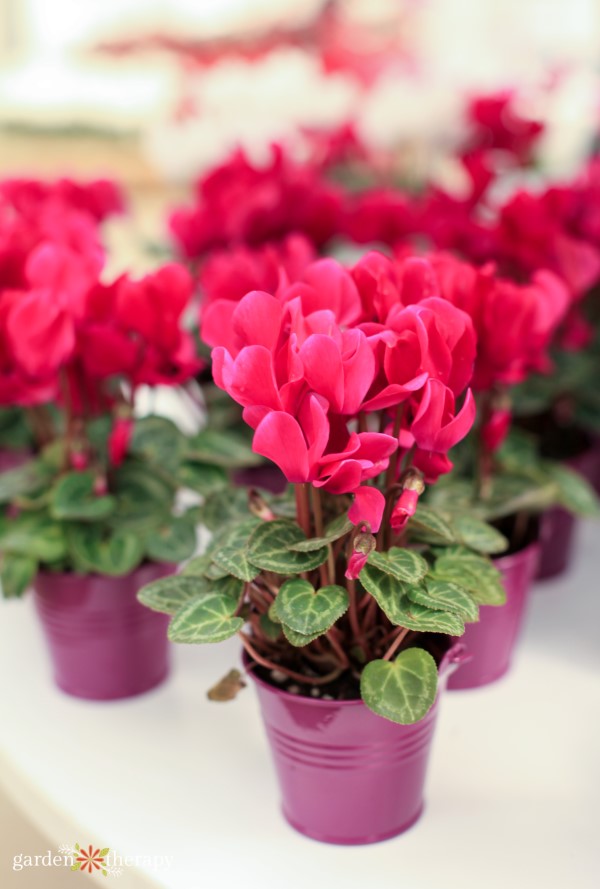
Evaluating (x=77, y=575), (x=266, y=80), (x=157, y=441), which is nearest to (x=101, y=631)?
(x=77, y=575)

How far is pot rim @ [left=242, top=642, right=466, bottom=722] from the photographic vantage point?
0.61 m

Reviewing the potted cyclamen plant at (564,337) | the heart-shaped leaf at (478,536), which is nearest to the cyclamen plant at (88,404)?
the heart-shaped leaf at (478,536)

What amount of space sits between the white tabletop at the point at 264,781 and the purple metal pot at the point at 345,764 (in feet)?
0.06

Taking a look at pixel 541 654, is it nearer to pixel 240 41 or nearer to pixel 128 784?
pixel 128 784

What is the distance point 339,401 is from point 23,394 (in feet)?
1.06

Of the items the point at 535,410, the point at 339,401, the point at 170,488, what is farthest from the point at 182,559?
the point at 535,410

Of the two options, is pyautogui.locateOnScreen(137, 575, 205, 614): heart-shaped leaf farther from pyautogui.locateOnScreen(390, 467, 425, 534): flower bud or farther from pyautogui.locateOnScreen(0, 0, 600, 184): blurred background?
pyautogui.locateOnScreen(0, 0, 600, 184): blurred background

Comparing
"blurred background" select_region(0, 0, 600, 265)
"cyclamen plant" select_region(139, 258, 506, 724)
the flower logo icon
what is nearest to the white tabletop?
the flower logo icon

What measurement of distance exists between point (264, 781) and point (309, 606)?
0.74 ft

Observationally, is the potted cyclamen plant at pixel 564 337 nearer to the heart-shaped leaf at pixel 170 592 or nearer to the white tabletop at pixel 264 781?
the white tabletop at pixel 264 781

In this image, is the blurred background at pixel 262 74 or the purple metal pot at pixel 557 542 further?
the blurred background at pixel 262 74

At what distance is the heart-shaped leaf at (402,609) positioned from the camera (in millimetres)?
560

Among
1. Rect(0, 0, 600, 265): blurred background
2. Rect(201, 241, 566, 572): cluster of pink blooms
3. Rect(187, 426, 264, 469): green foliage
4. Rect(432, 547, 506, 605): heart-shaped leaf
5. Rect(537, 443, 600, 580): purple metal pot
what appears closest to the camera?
Rect(201, 241, 566, 572): cluster of pink blooms

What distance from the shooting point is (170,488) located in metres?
0.86
